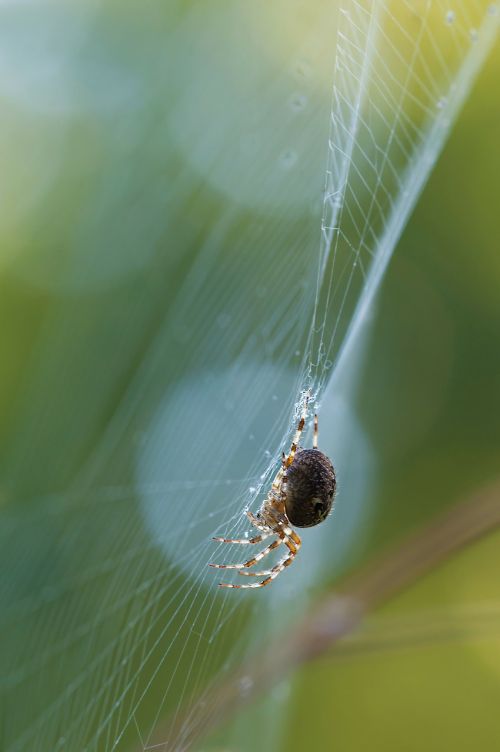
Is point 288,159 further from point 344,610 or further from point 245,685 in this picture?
point 245,685

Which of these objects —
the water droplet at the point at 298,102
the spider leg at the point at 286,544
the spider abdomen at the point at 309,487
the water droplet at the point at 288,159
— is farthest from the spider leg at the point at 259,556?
the water droplet at the point at 298,102

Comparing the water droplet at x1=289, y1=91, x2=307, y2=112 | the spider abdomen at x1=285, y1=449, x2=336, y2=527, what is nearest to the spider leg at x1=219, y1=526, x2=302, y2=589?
the spider abdomen at x1=285, y1=449, x2=336, y2=527

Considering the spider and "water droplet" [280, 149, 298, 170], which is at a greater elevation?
"water droplet" [280, 149, 298, 170]

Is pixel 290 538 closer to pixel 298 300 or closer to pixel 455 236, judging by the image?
pixel 298 300

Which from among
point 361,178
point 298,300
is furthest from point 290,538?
point 361,178

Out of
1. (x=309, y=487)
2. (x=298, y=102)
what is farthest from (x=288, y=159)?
(x=309, y=487)

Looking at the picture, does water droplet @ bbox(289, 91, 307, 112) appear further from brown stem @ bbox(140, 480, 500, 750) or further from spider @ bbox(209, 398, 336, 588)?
brown stem @ bbox(140, 480, 500, 750)
